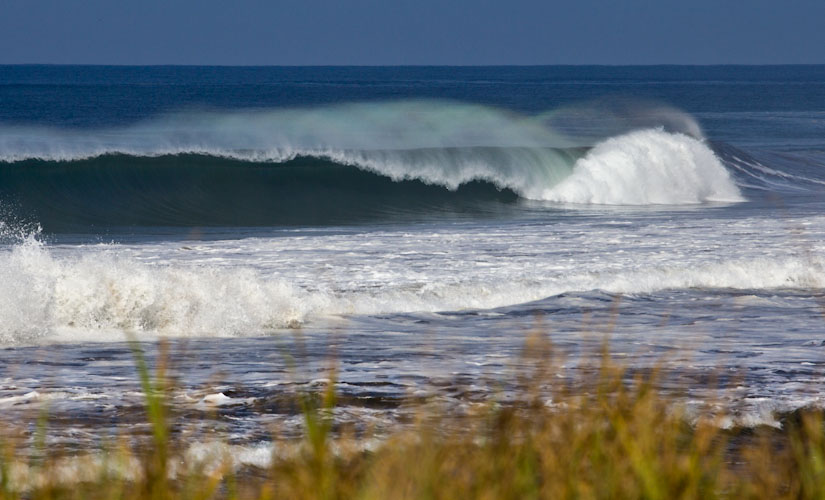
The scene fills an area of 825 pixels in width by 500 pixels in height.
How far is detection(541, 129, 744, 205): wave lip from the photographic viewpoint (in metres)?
23.2

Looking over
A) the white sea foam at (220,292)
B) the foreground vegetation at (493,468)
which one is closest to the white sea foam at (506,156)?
the white sea foam at (220,292)

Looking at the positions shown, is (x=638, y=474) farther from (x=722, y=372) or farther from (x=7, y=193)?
(x=7, y=193)

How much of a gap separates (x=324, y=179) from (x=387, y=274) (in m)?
13.4

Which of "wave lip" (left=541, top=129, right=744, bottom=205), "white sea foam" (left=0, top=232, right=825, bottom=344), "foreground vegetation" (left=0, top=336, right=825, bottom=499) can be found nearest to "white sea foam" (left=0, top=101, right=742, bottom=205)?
"wave lip" (left=541, top=129, right=744, bottom=205)

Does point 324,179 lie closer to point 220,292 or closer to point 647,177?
point 647,177

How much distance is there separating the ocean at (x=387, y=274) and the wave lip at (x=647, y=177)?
6 centimetres

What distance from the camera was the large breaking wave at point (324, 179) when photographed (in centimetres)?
2034

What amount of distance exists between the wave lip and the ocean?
0.06 meters

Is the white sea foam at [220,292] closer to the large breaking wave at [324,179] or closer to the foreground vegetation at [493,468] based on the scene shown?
the foreground vegetation at [493,468]

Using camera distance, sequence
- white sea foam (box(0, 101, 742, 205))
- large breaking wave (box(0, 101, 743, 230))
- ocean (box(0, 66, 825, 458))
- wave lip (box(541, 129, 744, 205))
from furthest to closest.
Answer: white sea foam (box(0, 101, 742, 205)) < wave lip (box(541, 129, 744, 205)) < large breaking wave (box(0, 101, 743, 230)) < ocean (box(0, 66, 825, 458))

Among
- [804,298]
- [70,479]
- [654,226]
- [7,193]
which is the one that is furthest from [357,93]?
[70,479]

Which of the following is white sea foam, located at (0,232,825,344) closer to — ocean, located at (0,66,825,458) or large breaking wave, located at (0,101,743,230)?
ocean, located at (0,66,825,458)

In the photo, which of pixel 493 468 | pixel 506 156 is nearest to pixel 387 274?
pixel 493 468

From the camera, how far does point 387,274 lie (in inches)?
435
